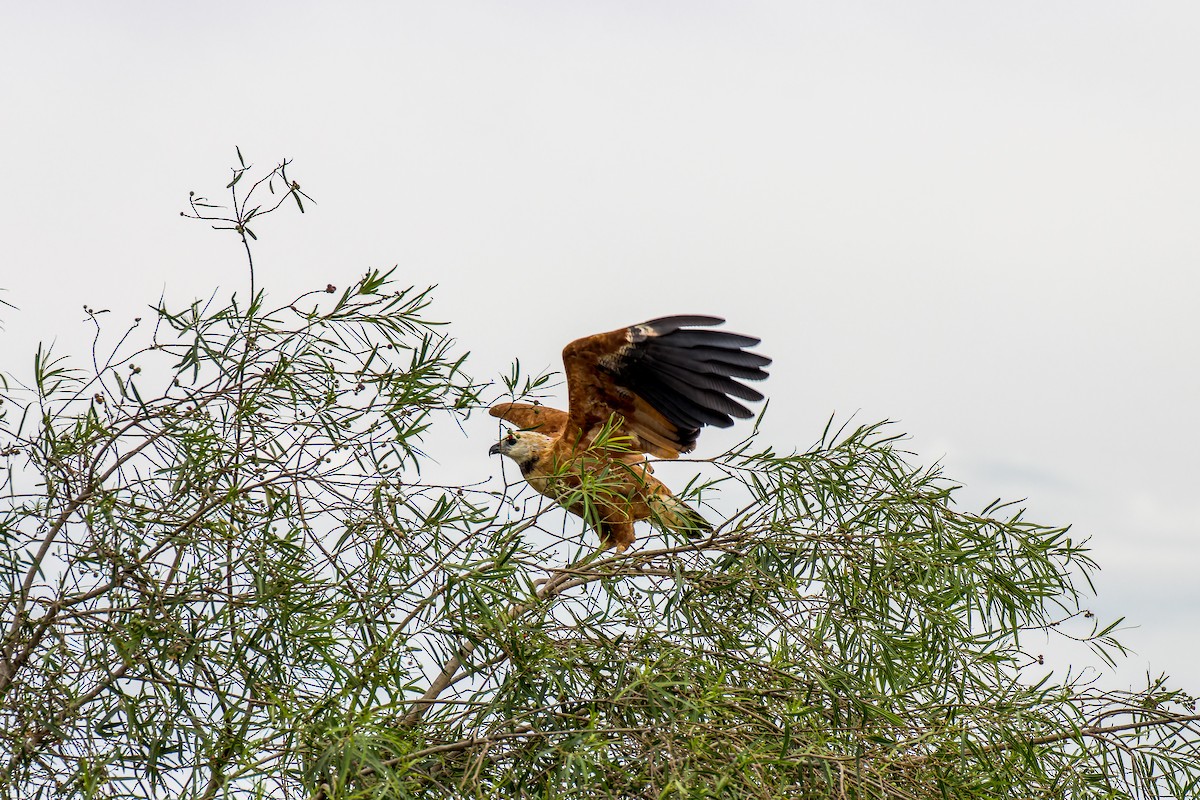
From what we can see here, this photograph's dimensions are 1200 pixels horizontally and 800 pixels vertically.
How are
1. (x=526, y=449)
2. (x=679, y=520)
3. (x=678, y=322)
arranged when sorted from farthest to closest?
(x=526, y=449) → (x=678, y=322) → (x=679, y=520)

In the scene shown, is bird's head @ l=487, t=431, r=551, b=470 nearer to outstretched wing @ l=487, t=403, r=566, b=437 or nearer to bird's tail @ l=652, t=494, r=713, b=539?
outstretched wing @ l=487, t=403, r=566, b=437

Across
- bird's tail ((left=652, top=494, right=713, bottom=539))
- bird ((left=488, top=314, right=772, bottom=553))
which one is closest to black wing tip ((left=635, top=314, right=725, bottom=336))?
bird ((left=488, top=314, right=772, bottom=553))

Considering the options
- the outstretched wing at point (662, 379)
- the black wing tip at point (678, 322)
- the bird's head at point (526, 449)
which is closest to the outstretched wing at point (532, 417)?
the bird's head at point (526, 449)

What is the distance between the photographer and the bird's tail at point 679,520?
3564 mm

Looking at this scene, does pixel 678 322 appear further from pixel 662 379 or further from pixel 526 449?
pixel 526 449

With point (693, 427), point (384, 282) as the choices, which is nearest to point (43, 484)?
point (384, 282)

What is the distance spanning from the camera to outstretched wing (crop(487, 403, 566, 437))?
634 centimetres

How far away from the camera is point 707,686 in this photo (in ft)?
9.69

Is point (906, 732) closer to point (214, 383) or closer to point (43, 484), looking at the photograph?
point (214, 383)

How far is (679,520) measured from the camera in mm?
4016

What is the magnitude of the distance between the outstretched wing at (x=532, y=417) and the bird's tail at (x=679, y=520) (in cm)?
216

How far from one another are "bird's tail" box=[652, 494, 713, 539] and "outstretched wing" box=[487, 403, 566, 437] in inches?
85.0

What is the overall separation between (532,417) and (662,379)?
1.15 meters

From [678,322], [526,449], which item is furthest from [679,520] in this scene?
[526,449]
